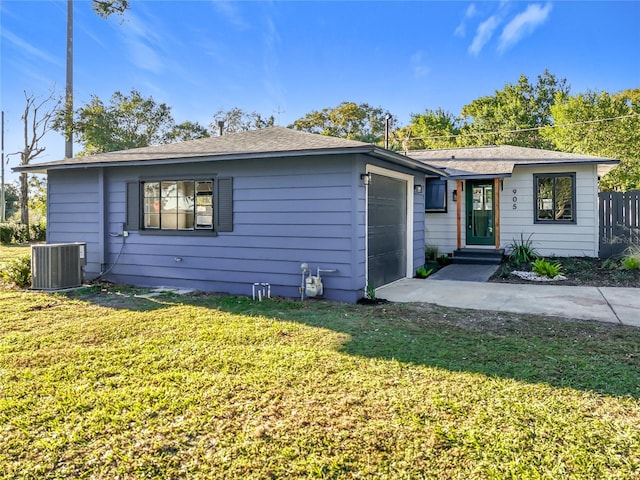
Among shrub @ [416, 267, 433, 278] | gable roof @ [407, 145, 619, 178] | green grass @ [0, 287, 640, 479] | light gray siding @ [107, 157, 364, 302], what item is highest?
gable roof @ [407, 145, 619, 178]

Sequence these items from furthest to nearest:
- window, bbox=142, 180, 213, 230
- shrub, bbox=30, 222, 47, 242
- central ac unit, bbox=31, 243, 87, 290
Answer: shrub, bbox=30, 222, 47, 242
window, bbox=142, 180, 213, 230
central ac unit, bbox=31, 243, 87, 290

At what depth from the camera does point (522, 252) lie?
34.9 feet

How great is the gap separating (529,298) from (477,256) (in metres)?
4.61

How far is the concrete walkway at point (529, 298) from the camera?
561cm

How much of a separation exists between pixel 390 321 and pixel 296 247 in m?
2.07

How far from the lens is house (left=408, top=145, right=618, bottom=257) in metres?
10.8

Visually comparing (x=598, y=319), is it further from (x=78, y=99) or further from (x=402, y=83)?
(x=78, y=99)

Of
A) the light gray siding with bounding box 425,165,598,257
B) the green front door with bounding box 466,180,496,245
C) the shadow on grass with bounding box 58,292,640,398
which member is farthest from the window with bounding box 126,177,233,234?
the green front door with bounding box 466,180,496,245

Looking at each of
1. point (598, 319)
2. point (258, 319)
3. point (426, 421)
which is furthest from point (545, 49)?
point (426, 421)

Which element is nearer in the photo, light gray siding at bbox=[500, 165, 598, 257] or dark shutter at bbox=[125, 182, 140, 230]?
dark shutter at bbox=[125, 182, 140, 230]

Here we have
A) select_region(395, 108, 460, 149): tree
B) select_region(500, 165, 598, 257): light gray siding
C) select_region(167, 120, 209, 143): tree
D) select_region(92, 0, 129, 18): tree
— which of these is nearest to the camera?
select_region(500, 165, 598, 257): light gray siding

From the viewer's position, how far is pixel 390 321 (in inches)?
204

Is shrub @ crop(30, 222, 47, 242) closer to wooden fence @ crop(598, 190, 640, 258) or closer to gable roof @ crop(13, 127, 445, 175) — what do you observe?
gable roof @ crop(13, 127, 445, 175)

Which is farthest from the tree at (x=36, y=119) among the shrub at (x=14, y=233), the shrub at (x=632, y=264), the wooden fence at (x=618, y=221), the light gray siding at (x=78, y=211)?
the shrub at (x=632, y=264)
